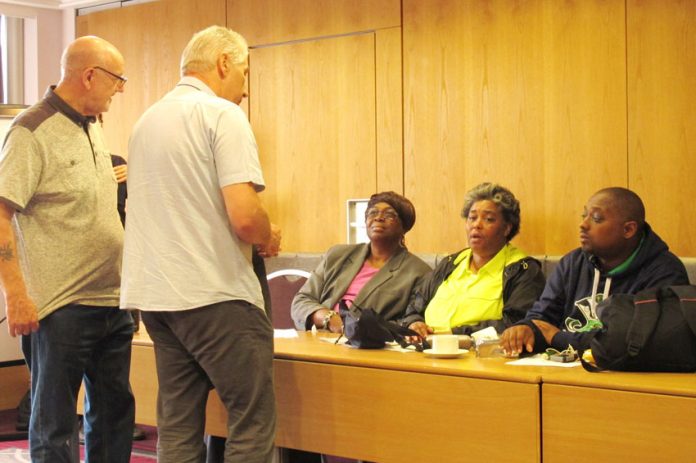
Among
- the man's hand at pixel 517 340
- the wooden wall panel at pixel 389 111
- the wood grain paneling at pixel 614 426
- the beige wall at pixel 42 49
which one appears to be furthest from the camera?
the beige wall at pixel 42 49

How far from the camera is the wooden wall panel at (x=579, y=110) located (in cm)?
387

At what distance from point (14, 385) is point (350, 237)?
2.10 metres

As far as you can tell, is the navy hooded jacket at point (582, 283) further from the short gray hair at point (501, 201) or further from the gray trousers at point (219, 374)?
the gray trousers at point (219, 374)

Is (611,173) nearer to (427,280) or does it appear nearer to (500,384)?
(427,280)

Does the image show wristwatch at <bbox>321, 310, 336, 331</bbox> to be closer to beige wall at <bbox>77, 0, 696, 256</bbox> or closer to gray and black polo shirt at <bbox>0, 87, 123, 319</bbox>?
beige wall at <bbox>77, 0, 696, 256</bbox>

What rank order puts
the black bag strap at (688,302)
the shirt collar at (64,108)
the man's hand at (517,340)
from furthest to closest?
the man's hand at (517,340), the shirt collar at (64,108), the black bag strap at (688,302)

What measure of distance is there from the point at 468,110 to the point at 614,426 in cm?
238

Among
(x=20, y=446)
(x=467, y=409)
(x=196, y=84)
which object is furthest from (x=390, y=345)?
(x=20, y=446)

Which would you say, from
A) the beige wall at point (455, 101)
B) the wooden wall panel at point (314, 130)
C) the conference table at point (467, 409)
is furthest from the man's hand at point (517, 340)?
the wooden wall panel at point (314, 130)

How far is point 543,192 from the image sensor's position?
4074 millimetres

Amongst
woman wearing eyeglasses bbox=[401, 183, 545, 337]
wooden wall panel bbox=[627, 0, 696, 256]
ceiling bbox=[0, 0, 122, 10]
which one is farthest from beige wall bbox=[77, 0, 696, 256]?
woman wearing eyeglasses bbox=[401, 183, 545, 337]

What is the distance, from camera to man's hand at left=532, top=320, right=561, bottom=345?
2812 millimetres

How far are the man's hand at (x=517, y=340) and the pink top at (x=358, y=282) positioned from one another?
1.13 meters

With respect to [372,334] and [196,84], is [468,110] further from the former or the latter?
[196,84]
